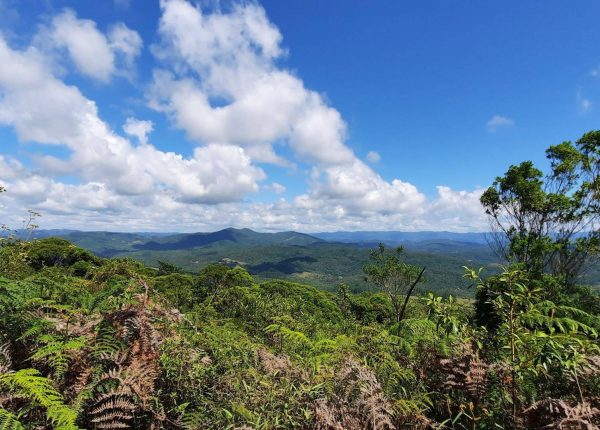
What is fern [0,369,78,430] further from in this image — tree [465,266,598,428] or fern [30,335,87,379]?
tree [465,266,598,428]

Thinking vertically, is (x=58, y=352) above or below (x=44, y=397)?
above

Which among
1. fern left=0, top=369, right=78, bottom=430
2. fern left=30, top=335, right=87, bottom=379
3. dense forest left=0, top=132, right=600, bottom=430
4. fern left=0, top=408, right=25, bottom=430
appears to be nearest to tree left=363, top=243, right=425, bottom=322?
dense forest left=0, top=132, right=600, bottom=430

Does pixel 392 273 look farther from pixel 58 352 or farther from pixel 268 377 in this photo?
pixel 58 352

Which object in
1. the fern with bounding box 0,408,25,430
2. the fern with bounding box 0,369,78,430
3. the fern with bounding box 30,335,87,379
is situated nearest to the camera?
the fern with bounding box 0,408,25,430

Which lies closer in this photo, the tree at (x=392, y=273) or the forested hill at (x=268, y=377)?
the forested hill at (x=268, y=377)

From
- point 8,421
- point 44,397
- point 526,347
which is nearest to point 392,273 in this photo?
point 526,347

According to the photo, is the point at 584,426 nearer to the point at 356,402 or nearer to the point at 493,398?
the point at 493,398

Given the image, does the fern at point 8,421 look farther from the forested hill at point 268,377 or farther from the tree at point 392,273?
the tree at point 392,273

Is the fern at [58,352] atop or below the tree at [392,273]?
atop

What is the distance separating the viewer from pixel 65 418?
203 cm

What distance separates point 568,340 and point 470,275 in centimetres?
78

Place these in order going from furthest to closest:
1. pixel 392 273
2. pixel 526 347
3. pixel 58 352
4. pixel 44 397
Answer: pixel 392 273 < pixel 526 347 < pixel 58 352 < pixel 44 397

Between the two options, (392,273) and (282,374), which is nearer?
(282,374)

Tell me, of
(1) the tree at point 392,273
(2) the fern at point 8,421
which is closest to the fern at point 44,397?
(2) the fern at point 8,421
